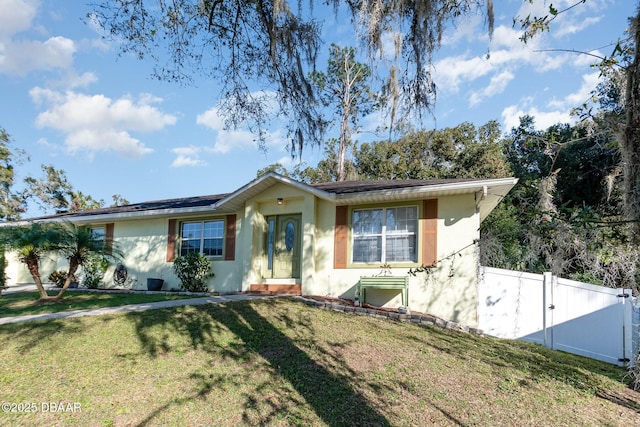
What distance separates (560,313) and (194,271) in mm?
9657

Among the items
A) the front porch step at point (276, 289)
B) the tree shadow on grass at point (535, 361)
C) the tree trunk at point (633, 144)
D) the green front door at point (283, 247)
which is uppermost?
the tree trunk at point (633, 144)

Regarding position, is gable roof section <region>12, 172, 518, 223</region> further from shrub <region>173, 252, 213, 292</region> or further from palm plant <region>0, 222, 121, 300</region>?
palm plant <region>0, 222, 121, 300</region>

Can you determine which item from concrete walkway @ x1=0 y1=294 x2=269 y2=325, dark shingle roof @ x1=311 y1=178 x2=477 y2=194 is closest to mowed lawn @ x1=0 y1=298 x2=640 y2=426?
concrete walkway @ x1=0 y1=294 x2=269 y2=325

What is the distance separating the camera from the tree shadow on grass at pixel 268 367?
4.26 m

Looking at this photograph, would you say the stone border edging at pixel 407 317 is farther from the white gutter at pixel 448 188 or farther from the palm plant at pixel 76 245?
the palm plant at pixel 76 245

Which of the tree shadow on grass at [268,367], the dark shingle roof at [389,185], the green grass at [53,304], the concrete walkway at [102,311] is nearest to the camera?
the tree shadow on grass at [268,367]

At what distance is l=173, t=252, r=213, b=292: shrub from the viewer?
12.1m

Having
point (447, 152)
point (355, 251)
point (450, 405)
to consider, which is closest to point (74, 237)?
point (355, 251)

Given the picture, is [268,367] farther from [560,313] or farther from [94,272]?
[94,272]

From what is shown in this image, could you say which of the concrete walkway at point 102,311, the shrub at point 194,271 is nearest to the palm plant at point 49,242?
the concrete walkway at point 102,311

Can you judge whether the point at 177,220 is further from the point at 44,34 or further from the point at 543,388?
the point at 543,388

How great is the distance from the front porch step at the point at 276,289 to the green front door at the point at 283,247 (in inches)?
14.1

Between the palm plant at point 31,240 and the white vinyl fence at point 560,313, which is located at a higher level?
the palm plant at point 31,240

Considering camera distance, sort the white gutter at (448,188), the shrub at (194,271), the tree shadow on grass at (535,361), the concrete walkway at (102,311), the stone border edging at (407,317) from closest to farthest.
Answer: the tree shadow on grass at (535,361), the concrete walkway at (102,311), the stone border edging at (407,317), the white gutter at (448,188), the shrub at (194,271)
